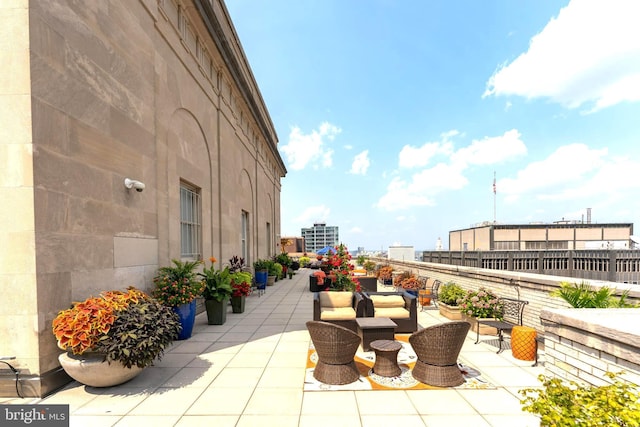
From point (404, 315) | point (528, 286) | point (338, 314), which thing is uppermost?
point (528, 286)

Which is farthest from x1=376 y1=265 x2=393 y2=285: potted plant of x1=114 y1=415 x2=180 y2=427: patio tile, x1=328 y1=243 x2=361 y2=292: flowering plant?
x1=114 y1=415 x2=180 y2=427: patio tile

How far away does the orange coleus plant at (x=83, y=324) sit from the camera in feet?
12.8

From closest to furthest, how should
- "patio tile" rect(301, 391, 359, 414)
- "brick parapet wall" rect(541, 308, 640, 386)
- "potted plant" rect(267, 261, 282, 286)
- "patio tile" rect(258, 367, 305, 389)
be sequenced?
"brick parapet wall" rect(541, 308, 640, 386) < "patio tile" rect(301, 391, 359, 414) < "patio tile" rect(258, 367, 305, 389) < "potted plant" rect(267, 261, 282, 286)

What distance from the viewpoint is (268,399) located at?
12.9ft

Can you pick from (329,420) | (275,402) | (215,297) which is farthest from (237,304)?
(329,420)

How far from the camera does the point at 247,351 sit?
573 centimetres

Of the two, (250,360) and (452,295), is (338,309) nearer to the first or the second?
(250,360)

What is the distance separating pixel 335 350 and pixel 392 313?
2875 mm

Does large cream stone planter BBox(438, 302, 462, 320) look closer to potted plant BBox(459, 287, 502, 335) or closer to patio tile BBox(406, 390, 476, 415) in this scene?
potted plant BBox(459, 287, 502, 335)

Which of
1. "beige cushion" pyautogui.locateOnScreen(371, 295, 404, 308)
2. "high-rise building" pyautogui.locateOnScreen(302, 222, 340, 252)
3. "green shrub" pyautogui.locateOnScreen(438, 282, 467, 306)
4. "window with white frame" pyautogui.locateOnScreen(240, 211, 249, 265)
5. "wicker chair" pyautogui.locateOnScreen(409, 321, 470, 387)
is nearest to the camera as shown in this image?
"wicker chair" pyautogui.locateOnScreen(409, 321, 470, 387)

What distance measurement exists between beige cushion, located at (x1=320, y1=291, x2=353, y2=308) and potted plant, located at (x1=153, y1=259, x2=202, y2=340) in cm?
312

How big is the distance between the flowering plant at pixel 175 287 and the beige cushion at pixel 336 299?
10.2 ft

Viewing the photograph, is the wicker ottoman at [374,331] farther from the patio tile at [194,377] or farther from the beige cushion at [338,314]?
the patio tile at [194,377]

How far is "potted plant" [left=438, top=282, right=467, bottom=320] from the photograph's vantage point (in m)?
7.70
